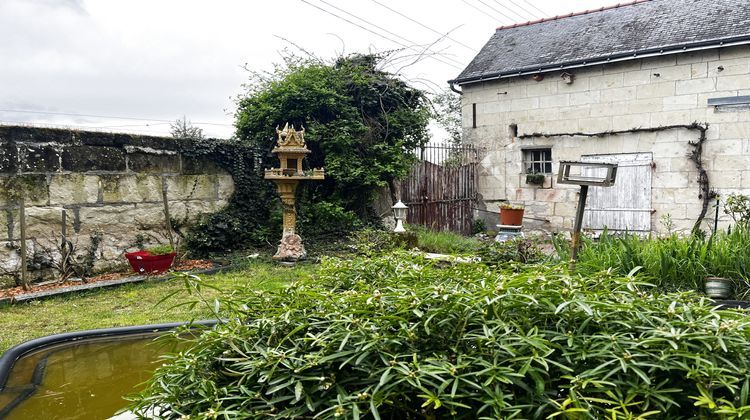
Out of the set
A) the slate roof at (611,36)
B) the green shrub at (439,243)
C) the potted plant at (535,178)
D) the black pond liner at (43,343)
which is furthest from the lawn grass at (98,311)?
the slate roof at (611,36)

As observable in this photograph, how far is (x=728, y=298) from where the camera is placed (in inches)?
162

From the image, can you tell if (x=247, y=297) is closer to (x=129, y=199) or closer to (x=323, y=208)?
(x=129, y=199)

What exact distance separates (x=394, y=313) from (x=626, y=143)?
9.74 m

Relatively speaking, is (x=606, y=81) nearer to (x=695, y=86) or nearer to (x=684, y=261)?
(x=695, y=86)

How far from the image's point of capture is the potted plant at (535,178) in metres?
10.6

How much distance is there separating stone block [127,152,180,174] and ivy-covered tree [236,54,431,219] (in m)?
1.29

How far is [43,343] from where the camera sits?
369cm

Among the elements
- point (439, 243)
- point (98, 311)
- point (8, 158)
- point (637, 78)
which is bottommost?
point (98, 311)

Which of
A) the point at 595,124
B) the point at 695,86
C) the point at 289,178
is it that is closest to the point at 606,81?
the point at 595,124

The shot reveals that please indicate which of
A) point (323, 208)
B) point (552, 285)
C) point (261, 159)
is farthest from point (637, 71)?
point (552, 285)

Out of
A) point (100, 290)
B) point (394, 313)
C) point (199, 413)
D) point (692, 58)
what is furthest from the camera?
point (692, 58)

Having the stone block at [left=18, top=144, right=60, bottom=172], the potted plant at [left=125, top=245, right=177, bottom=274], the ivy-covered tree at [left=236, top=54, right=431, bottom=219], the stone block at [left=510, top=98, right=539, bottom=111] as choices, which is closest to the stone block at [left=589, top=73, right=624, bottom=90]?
the stone block at [left=510, top=98, right=539, bottom=111]

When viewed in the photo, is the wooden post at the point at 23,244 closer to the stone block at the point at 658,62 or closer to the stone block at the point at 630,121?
the stone block at the point at 630,121

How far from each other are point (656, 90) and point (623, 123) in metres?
0.77
